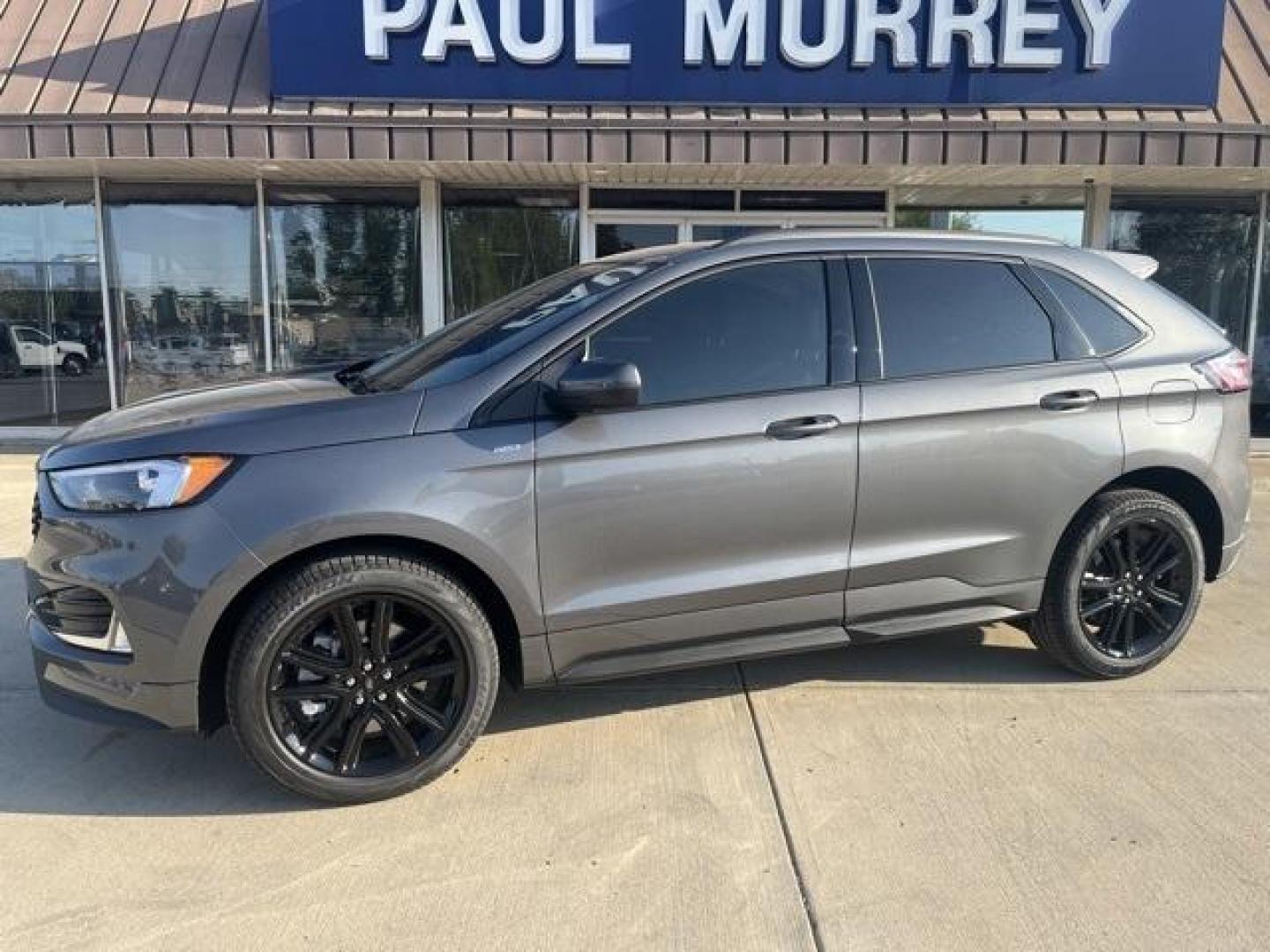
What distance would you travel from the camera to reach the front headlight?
2943 mm

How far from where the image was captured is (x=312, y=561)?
3033mm

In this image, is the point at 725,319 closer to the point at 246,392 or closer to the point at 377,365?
the point at 377,365

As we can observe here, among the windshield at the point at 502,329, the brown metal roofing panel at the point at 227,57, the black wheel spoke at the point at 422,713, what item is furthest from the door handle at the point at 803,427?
the brown metal roofing panel at the point at 227,57

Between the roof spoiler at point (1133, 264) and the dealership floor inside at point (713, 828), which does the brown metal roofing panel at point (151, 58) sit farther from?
the roof spoiler at point (1133, 264)

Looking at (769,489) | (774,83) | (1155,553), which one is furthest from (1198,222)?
(769,489)

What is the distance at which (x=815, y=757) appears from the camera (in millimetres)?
3467

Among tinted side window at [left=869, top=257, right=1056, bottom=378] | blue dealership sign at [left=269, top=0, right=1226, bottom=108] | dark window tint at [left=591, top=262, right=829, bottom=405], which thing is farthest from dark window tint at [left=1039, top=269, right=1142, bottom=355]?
blue dealership sign at [left=269, top=0, right=1226, bottom=108]

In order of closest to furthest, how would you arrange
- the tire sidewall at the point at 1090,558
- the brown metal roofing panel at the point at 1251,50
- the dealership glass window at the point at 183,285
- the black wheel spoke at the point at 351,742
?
the black wheel spoke at the point at 351,742
the tire sidewall at the point at 1090,558
the brown metal roofing panel at the point at 1251,50
the dealership glass window at the point at 183,285

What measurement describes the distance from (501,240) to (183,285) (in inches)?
122

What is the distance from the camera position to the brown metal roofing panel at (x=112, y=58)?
7715mm

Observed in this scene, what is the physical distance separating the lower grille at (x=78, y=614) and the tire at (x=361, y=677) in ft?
1.36

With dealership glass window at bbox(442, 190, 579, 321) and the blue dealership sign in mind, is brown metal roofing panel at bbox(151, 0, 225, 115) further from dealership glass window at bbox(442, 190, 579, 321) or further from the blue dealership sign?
dealership glass window at bbox(442, 190, 579, 321)

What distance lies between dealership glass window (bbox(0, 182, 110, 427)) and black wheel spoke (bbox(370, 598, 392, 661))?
803 cm

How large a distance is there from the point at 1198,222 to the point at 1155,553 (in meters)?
7.02
